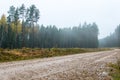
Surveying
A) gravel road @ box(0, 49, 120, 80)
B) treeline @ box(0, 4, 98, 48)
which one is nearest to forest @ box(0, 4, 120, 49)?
treeline @ box(0, 4, 98, 48)

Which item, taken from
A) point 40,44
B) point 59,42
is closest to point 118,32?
point 59,42

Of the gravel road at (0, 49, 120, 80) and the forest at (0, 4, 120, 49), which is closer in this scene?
the gravel road at (0, 49, 120, 80)

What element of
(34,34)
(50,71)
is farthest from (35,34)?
(50,71)

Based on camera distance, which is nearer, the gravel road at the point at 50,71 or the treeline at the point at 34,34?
the gravel road at the point at 50,71

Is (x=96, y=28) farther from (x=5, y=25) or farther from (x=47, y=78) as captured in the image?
(x=47, y=78)

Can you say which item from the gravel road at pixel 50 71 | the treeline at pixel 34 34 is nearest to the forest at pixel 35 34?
the treeline at pixel 34 34

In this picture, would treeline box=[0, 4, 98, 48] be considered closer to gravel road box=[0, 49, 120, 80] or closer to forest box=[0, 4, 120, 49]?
forest box=[0, 4, 120, 49]

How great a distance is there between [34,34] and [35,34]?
7.41 ft

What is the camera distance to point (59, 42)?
409ft

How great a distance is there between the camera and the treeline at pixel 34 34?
3336 inches

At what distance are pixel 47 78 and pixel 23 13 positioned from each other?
69754 millimetres

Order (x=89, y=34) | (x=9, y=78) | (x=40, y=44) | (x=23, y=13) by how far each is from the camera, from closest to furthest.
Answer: (x=9, y=78) → (x=23, y=13) → (x=40, y=44) → (x=89, y=34)

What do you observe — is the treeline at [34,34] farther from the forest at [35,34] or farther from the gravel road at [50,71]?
the gravel road at [50,71]

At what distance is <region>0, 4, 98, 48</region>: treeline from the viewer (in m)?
84.7
